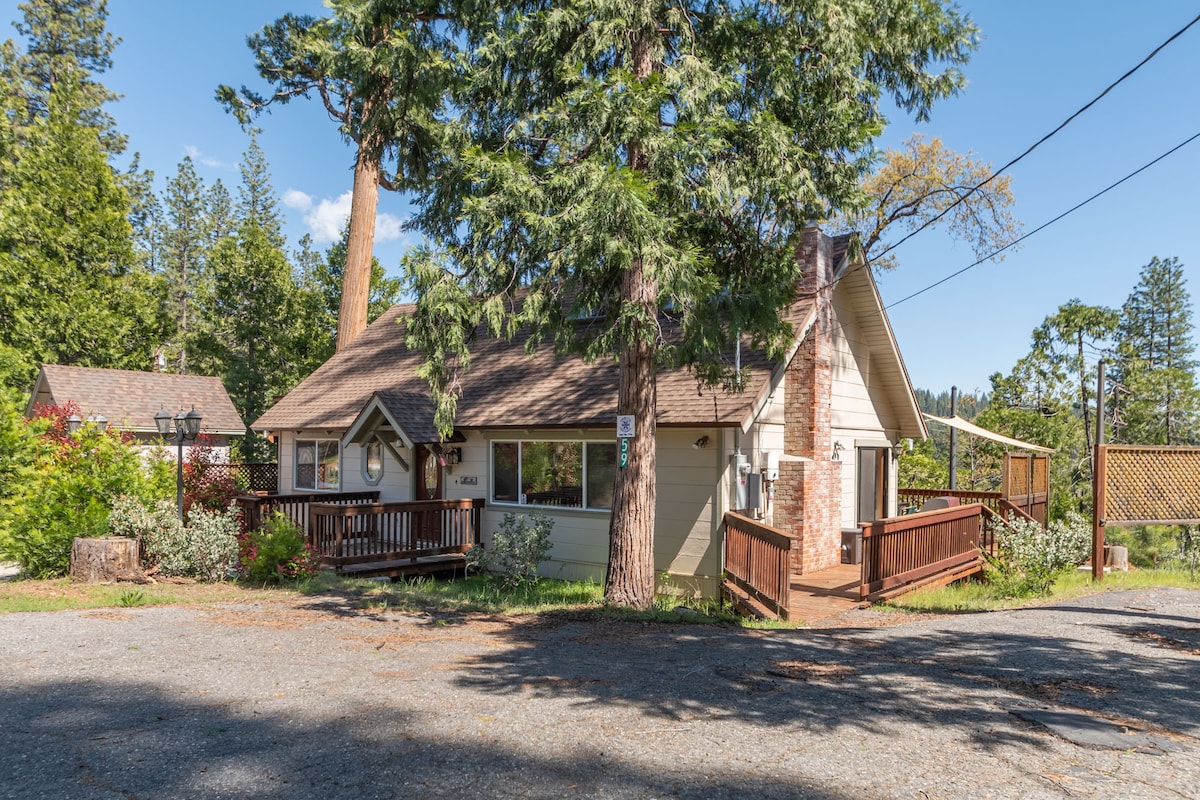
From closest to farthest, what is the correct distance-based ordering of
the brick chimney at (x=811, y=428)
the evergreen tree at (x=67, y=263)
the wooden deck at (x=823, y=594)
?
the wooden deck at (x=823, y=594) → the brick chimney at (x=811, y=428) → the evergreen tree at (x=67, y=263)

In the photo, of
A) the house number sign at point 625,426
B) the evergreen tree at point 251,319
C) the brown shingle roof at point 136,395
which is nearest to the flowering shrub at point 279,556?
the house number sign at point 625,426

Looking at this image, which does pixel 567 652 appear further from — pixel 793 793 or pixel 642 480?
pixel 793 793

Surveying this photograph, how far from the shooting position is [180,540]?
11.7 metres

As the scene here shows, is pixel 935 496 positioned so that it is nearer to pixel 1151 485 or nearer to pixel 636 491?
pixel 1151 485

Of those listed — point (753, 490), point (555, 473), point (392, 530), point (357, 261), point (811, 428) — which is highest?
point (357, 261)

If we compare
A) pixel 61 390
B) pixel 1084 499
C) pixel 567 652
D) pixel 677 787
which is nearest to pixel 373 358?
pixel 61 390

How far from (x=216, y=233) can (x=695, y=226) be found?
55.5 meters

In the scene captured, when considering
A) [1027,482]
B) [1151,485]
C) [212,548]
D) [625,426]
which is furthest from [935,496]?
[212,548]

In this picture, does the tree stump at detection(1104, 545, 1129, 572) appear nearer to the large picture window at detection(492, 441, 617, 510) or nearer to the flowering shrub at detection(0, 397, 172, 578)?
the large picture window at detection(492, 441, 617, 510)

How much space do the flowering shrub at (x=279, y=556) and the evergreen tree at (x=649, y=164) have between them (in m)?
4.22

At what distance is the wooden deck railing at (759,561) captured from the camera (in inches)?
358

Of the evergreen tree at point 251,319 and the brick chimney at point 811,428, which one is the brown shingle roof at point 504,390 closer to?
the brick chimney at point 811,428

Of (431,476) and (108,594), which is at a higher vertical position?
(431,476)

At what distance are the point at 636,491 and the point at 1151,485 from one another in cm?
903
